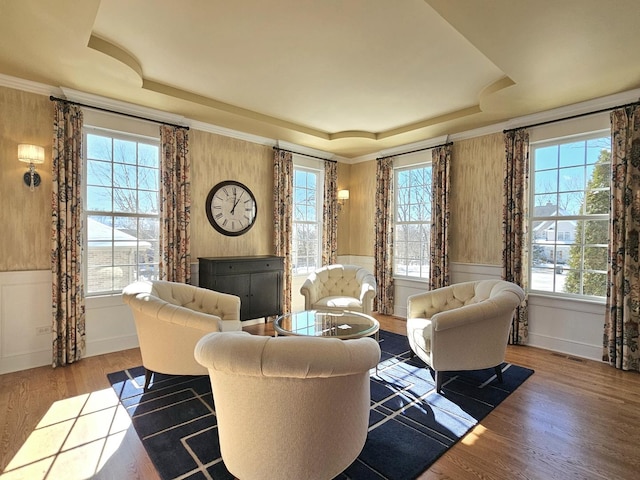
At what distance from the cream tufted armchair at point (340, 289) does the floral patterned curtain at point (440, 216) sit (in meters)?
1.08

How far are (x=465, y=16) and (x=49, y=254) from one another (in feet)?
14.3

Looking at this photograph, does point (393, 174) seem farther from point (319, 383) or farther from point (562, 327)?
point (319, 383)

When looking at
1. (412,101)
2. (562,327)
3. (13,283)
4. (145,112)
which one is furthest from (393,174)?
(13,283)

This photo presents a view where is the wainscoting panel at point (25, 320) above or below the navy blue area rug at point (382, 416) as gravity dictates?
above

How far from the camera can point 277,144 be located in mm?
5387

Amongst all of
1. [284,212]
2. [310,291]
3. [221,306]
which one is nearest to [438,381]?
[310,291]

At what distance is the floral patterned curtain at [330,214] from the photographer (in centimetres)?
605

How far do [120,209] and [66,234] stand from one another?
25.5 inches

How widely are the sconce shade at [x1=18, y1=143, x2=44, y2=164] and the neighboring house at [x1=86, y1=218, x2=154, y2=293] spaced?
785 mm

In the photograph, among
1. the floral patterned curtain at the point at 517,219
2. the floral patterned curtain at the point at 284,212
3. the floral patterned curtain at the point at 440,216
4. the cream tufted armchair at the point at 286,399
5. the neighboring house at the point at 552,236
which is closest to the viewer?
the cream tufted armchair at the point at 286,399

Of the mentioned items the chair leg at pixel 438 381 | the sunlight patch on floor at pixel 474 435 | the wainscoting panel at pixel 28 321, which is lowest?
the sunlight patch on floor at pixel 474 435

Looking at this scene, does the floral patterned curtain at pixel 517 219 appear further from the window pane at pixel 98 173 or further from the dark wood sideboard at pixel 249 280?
the window pane at pixel 98 173

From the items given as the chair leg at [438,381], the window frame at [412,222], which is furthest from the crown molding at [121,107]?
the chair leg at [438,381]

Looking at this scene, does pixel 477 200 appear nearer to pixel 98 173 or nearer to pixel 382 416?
pixel 382 416
